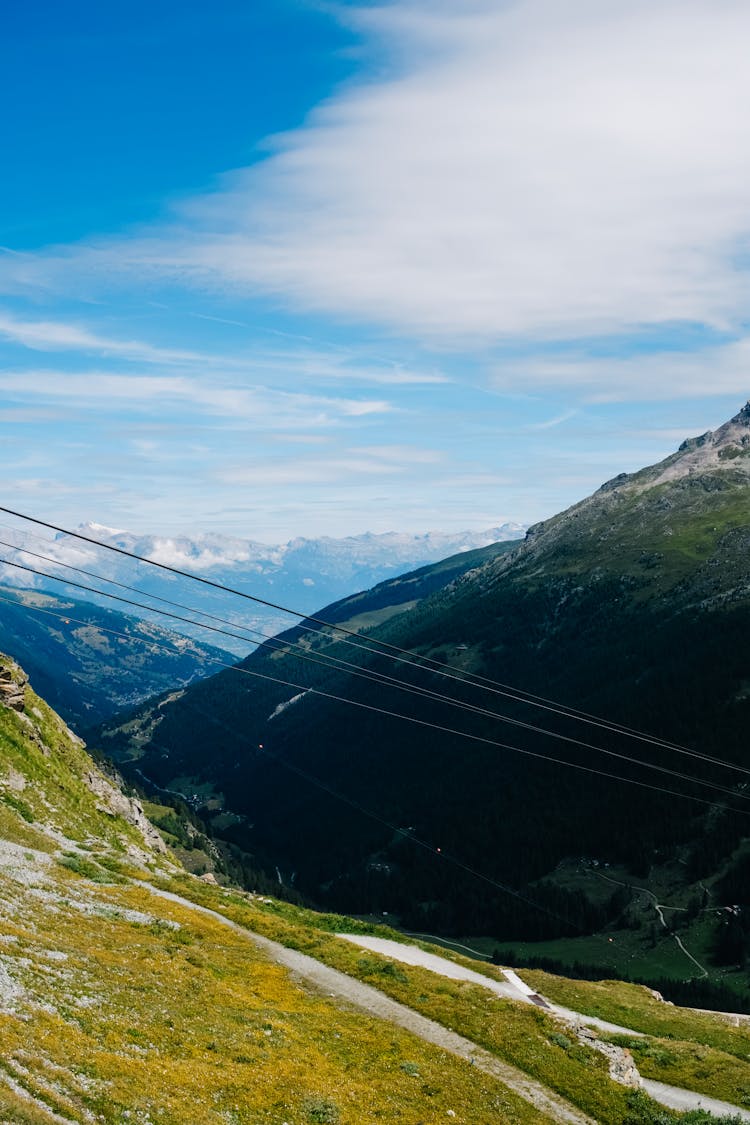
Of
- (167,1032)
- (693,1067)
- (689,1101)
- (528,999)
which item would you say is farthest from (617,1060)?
(167,1032)

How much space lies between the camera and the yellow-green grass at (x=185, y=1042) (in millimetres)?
25203

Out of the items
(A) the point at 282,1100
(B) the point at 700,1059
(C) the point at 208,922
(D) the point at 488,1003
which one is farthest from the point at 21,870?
(B) the point at 700,1059

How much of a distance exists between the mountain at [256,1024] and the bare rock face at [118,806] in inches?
532

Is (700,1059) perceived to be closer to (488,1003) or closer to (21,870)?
(488,1003)

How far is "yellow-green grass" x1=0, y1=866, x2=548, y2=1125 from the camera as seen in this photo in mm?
25203

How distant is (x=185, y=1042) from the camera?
31.2m

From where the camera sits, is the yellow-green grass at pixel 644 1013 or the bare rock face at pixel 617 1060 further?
the yellow-green grass at pixel 644 1013

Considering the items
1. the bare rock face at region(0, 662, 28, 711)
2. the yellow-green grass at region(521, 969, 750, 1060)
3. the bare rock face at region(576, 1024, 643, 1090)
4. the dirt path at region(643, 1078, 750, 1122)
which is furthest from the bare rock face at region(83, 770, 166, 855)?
the dirt path at region(643, 1078, 750, 1122)

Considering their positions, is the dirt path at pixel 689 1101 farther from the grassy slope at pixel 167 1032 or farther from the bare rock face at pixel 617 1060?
the grassy slope at pixel 167 1032

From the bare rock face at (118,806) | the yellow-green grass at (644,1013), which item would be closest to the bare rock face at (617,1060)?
the yellow-green grass at (644,1013)

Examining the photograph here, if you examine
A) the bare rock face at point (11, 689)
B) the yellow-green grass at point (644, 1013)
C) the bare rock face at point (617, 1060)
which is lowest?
the yellow-green grass at point (644, 1013)

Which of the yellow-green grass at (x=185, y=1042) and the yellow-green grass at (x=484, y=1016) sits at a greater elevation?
the yellow-green grass at (x=185, y=1042)

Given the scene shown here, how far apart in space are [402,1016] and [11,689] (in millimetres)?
51902

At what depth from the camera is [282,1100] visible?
29.3 m
